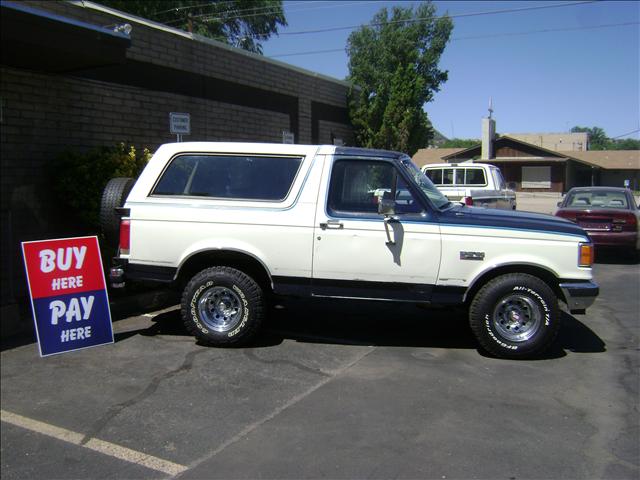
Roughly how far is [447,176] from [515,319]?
1196 centimetres

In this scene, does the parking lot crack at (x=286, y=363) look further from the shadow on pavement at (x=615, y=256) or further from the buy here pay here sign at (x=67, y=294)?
the shadow on pavement at (x=615, y=256)

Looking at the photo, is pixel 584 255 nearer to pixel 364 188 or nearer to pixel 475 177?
pixel 364 188

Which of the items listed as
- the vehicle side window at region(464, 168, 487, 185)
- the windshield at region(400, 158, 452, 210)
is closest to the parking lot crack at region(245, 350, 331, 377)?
the windshield at region(400, 158, 452, 210)

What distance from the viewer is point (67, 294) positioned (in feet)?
19.9

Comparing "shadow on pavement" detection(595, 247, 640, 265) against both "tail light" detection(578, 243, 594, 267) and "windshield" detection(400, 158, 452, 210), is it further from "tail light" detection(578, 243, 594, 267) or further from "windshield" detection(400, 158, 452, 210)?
"windshield" detection(400, 158, 452, 210)

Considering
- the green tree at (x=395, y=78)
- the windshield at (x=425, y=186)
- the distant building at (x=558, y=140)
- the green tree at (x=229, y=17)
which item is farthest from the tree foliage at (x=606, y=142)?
the windshield at (x=425, y=186)

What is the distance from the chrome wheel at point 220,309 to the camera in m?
6.32

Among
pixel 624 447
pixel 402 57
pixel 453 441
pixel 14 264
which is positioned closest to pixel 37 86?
pixel 14 264

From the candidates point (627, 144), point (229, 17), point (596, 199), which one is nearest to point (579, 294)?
point (596, 199)

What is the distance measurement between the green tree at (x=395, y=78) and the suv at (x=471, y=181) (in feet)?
7.21

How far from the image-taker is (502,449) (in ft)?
13.3

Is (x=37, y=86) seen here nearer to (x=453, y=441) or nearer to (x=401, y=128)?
(x=453, y=441)

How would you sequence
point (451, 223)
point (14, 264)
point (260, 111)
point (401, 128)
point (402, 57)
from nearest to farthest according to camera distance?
point (451, 223), point (14, 264), point (260, 111), point (401, 128), point (402, 57)

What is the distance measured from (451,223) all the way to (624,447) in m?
2.59
